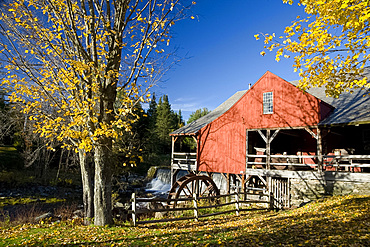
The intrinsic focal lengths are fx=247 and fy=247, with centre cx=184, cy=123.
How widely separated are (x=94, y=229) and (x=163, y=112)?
43676 mm

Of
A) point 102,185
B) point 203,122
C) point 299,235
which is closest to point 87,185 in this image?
point 102,185

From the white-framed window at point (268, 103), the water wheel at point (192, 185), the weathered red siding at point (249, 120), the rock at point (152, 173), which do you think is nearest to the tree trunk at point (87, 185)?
the water wheel at point (192, 185)

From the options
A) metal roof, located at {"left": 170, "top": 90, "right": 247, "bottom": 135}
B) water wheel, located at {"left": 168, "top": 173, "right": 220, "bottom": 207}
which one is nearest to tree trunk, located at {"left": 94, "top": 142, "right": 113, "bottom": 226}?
→ water wheel, located at {"left": 168, "top": 173, "right": 220, "bottom": 207}

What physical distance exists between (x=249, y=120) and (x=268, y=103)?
1603mm

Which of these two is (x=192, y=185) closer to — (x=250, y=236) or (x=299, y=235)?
(x=250, y=236)

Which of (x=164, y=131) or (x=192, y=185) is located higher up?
(x=164, y=131)

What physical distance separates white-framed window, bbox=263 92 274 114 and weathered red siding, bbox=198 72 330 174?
0.61 ft

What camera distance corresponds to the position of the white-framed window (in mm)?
15016

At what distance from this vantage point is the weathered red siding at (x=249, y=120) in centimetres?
1383

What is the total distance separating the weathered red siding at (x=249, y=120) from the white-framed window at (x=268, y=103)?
7.4 inches

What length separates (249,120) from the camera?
15.9 meters

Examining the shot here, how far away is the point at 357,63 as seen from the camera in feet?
24.5

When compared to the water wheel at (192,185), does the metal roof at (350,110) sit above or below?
above

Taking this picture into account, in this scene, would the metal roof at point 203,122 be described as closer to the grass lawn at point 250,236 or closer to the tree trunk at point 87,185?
the tree trunk at point 87,185
